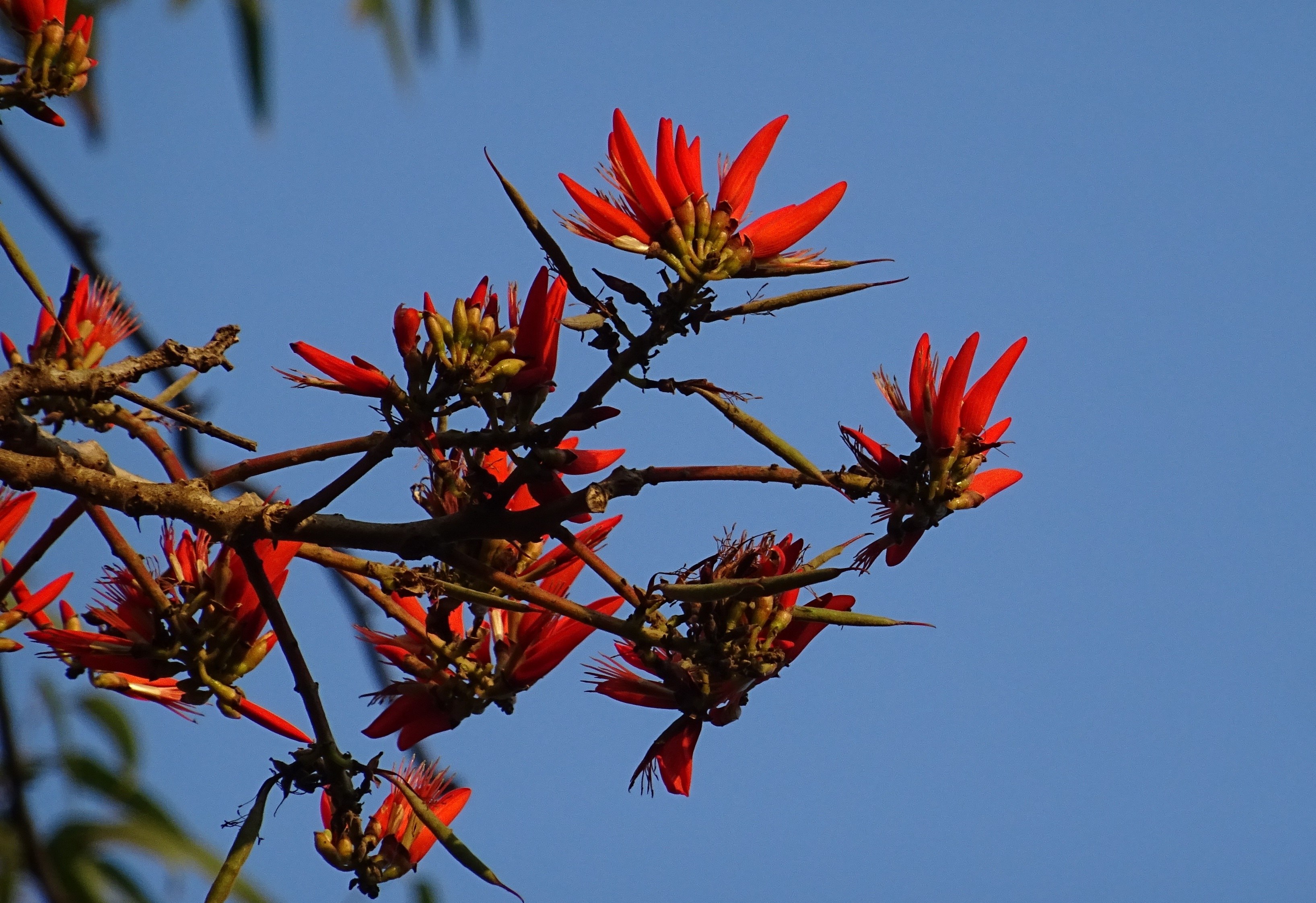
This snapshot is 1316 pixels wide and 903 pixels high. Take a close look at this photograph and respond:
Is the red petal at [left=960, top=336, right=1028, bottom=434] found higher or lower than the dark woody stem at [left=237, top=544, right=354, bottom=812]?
higher

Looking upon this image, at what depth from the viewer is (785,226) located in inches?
37.0

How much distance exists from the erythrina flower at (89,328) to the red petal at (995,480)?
36.4 inches

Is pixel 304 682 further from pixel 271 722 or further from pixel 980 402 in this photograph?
pixel 980 402

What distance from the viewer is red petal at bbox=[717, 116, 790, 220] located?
0.96 m

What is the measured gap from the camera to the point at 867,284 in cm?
88

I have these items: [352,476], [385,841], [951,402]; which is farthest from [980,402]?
[385,841]

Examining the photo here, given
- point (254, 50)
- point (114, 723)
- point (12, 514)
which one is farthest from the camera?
point (254, 50)

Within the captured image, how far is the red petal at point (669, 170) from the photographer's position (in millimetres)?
946

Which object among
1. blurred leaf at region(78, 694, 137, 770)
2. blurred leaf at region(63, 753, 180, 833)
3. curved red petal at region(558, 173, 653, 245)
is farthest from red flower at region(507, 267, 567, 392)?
blurred leaf at region(78, 694, 137, 770)

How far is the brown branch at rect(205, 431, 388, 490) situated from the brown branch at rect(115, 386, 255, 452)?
0.06 metres

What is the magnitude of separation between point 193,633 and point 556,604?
330mm

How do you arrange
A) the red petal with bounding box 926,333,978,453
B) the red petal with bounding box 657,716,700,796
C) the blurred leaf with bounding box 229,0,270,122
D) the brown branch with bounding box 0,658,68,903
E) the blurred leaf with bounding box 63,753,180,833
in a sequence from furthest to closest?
the blurred leaf with bounding box 229,0,270,122, the blurred leaf with bounding box 63,753,180,833, the red petal with bounding box 657,716,700,796, the red petal with bounding box 926,333,978,453, the brown branch with bounding box 0,658,68,903

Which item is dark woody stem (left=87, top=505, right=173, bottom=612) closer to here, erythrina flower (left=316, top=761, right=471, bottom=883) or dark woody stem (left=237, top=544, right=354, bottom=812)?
dark woody stem (left=237, top=544, right=354, bottom=812)

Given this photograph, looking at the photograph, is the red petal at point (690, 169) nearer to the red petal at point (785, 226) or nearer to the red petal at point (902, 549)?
the red petal at point (785, 226)
